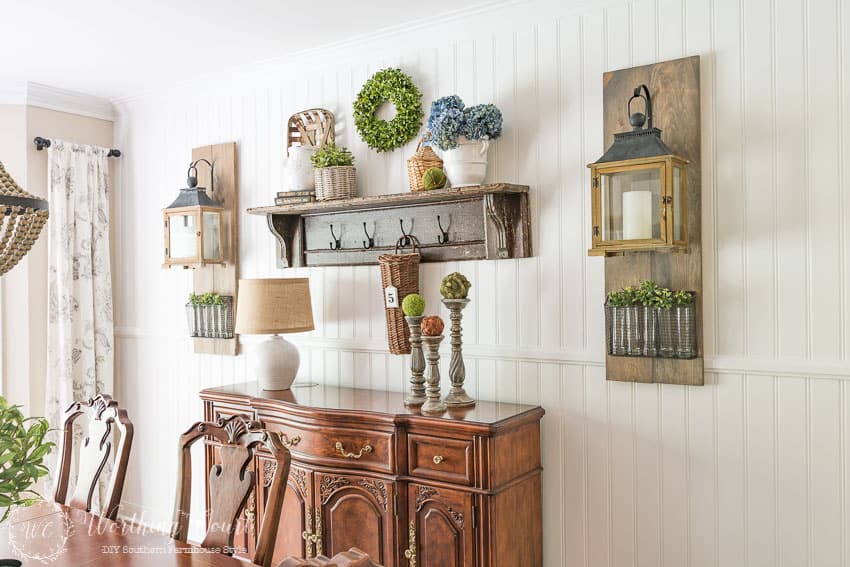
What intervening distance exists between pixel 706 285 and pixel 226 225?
8.27ft

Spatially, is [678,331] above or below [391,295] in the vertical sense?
below

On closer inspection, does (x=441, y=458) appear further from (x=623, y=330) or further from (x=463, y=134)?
(x=463, y=134)

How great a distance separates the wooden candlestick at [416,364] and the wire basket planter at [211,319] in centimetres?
138

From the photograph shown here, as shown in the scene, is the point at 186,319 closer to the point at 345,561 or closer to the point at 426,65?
the point at 426,65

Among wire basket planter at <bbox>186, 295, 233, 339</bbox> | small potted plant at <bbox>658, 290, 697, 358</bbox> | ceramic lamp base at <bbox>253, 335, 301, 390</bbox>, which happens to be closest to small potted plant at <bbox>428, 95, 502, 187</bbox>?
small potted plant at <bbox>658, 290, 697, 358</bbox>

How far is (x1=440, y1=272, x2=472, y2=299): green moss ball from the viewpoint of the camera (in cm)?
280

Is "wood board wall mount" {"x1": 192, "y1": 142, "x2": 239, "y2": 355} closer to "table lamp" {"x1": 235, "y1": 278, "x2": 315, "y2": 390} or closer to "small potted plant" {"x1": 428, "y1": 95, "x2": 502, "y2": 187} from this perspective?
"table lamp" {"x1": 235, "y1": 278, "x2": 315, "y2": 390}

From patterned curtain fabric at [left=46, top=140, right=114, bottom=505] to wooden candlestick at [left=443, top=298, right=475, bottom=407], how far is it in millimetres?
2518

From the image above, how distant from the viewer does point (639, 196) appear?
2375 mm

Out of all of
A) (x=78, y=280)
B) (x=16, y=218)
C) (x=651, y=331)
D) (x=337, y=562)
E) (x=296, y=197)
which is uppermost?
(x=296, y=197)

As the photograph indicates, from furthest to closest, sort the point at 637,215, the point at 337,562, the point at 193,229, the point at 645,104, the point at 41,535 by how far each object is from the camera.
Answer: the point at 193,229, the point at 645,104, the point at 637,215, the point at 41,535, the point at 337,562

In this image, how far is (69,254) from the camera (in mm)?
4168

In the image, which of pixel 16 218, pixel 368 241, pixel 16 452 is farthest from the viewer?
pixel 368 241

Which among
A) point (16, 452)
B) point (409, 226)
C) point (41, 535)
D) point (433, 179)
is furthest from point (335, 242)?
point (16, 452)
